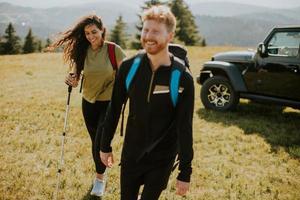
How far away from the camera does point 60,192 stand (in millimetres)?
5340

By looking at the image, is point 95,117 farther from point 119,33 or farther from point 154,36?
point 119,33

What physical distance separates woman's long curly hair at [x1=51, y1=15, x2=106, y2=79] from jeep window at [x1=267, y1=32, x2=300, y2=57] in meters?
5.69

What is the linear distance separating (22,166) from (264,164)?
4.33 meters

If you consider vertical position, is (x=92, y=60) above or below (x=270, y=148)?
above

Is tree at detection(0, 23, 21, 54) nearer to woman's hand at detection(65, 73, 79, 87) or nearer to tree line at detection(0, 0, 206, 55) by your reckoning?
tree line at detection(0, 0, 206, 55)

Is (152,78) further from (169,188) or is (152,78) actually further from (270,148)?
(270,148)

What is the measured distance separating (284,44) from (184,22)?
46.5 m

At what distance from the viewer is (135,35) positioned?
4922cm

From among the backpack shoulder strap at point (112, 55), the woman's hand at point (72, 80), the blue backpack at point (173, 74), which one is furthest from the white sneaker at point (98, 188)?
the blue backpack at point (173, 74)

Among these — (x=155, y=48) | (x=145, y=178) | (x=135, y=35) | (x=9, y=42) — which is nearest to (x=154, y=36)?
(x=155, y=48)

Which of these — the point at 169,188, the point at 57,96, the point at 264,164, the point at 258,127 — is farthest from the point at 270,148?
the point at 57,96

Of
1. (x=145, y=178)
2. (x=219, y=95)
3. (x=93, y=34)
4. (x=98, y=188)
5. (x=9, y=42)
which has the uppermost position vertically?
(x=93, y=34)

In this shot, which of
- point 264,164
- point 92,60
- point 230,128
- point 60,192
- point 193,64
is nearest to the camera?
point 92,60

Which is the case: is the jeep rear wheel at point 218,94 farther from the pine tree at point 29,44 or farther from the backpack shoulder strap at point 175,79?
the pine tree at point 29,44
